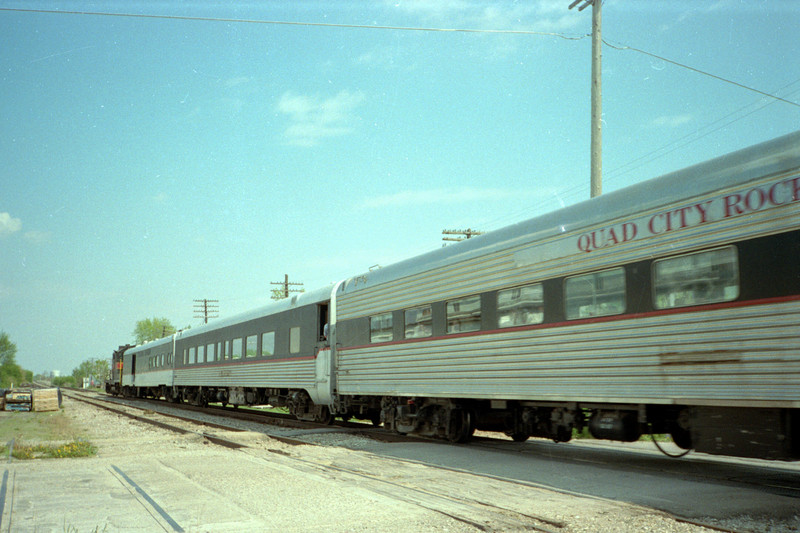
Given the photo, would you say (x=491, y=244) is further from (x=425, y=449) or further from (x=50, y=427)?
(x=50, y=427)

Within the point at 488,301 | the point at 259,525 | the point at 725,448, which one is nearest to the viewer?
the point at 259,525

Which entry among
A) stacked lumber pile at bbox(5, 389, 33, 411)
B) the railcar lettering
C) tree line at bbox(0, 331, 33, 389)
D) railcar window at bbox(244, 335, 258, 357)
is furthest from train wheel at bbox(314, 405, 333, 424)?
tree line at bbox(0, 331, 33, 389)

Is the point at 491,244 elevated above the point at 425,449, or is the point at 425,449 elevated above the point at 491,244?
the point at 491,244

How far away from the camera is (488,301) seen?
1042 cm

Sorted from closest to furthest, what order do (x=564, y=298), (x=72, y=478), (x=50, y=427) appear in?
1. (x=72, y=478)
2. (x=564, y=298)
3. (x=50, y=427)

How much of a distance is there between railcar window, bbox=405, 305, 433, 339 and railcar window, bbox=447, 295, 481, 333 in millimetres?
615

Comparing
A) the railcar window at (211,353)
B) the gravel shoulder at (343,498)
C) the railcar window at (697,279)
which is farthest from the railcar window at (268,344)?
the railcar window at (697,279)

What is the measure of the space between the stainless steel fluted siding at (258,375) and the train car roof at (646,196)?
6215 millimetres

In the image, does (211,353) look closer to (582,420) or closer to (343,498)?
(582,420)

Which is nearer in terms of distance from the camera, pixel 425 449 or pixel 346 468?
pixel 346 468

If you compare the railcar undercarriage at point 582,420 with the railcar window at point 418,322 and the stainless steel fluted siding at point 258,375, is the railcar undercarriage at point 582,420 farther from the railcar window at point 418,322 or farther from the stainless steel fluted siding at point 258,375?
the railcar window at point 418,322

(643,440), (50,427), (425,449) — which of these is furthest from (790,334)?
(50,427)

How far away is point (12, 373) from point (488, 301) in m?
158

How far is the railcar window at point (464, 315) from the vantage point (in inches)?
420
